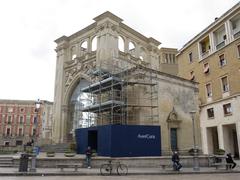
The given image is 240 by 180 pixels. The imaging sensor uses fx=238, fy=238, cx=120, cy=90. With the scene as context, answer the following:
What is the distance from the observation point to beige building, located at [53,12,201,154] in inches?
808

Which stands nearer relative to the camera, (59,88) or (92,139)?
(92,139)

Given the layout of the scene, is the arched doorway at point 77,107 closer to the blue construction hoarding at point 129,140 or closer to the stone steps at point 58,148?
the stone steps at point 58,148

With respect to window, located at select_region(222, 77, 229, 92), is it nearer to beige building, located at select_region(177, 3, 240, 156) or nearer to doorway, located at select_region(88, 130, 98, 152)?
beige building, located at select_region(177, 3, 240, 156)

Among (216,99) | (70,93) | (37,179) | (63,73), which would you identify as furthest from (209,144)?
(37,179)

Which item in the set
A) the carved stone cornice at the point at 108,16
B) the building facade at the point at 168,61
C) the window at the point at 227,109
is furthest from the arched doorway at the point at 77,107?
the building facade at the point at 168,61

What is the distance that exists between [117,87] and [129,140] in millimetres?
5780

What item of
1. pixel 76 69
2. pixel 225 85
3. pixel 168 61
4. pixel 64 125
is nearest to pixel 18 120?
pixel 64 125

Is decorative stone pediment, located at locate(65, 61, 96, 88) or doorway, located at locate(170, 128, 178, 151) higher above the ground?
decorative stone pediment, located at locate(65, 61, 96, 88)

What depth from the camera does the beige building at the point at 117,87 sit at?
20.5m

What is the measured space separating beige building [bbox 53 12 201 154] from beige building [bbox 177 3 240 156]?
4.85 metres

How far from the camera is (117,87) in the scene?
71.1ft

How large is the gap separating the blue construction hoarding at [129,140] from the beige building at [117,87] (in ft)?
6.10

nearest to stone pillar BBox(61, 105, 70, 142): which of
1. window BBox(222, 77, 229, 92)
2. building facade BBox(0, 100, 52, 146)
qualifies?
window BBox(222, 77, 229, 92)

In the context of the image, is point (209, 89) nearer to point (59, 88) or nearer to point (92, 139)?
point (92, 139)
